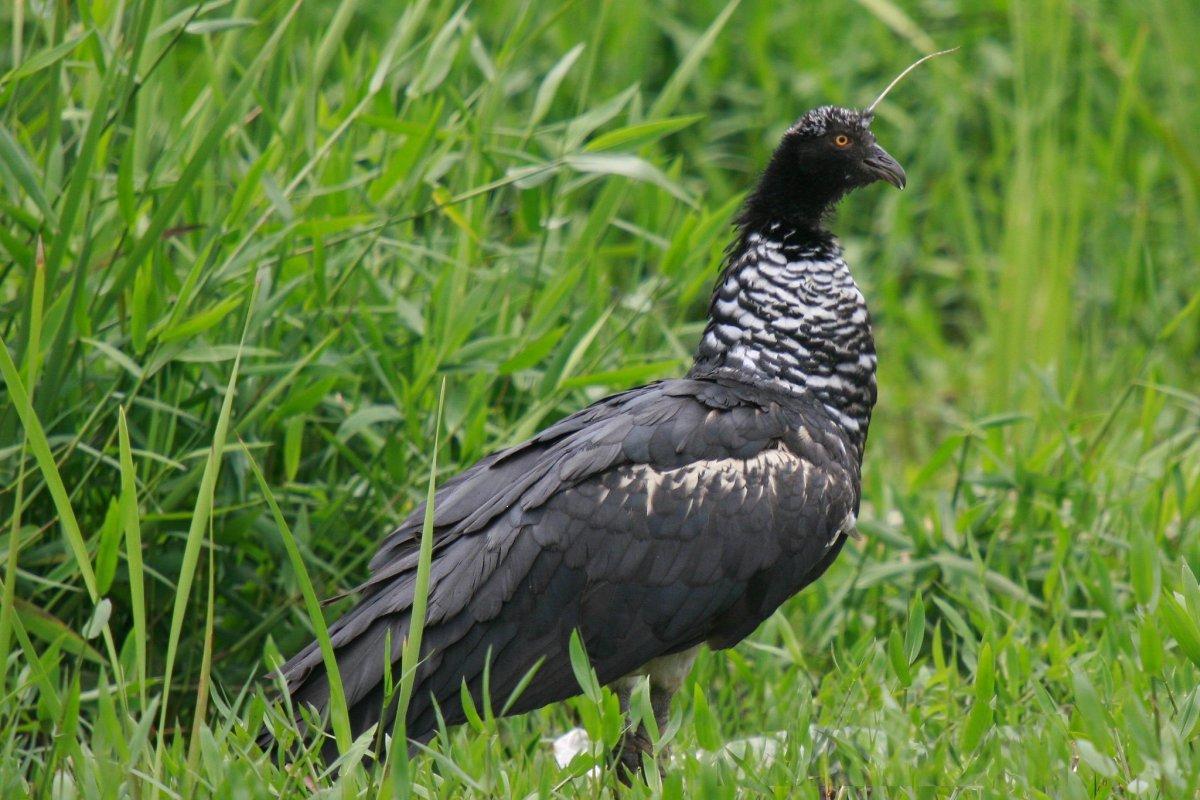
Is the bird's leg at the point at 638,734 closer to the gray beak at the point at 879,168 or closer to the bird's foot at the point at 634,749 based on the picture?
the bird's foot at the point at 634,749

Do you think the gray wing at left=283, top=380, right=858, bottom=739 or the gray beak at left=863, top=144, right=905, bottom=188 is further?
the gray beak at left=863, top=144, right=905, bottom=188

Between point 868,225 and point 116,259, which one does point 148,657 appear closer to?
point 116,259

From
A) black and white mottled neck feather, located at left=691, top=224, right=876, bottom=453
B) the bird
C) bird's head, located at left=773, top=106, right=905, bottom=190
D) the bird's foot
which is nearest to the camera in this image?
the bird

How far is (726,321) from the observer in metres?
3.49

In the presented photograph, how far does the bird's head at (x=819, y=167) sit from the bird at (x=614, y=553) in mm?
481

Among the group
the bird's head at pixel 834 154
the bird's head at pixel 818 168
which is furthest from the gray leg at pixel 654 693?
the bird's head at pixel 834 154

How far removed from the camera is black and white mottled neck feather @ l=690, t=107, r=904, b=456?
3391 mm

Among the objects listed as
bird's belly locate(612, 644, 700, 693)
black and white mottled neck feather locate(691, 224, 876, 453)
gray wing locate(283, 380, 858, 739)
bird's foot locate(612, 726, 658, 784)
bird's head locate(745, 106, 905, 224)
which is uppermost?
bird's head locate(745, 106, 905, 224)

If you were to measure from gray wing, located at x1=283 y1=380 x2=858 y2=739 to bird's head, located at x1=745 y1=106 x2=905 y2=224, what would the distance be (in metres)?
0.63

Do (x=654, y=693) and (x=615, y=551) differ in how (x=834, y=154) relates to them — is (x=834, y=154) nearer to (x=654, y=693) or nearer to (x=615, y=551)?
(x=615, y=551)

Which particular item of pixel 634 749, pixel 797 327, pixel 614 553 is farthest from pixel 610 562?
pixel 797 327

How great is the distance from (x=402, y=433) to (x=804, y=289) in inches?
44.0

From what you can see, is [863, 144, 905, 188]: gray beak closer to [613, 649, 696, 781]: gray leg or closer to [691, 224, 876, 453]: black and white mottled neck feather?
[691, 224, 876, 453]: black and white mottled neck feather

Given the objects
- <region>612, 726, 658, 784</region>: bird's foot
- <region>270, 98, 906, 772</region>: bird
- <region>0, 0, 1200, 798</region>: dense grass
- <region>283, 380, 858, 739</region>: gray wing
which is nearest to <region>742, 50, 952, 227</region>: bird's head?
<region>0, 0, 1200, 798</region>: dense grass
